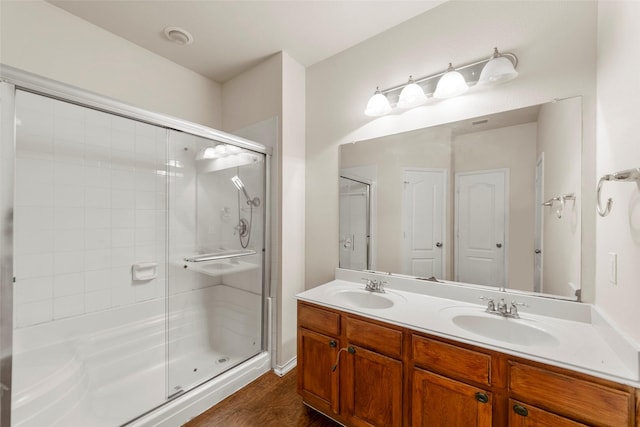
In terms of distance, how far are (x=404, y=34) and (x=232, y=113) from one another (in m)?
1.78

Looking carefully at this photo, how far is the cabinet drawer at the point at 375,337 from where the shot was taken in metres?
1.34

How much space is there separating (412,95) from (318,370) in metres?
1.92

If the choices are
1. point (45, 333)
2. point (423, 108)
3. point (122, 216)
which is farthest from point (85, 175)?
point (423, 108)

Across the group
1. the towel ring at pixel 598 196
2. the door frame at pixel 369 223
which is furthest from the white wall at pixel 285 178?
the towel ring at pixel 598 196

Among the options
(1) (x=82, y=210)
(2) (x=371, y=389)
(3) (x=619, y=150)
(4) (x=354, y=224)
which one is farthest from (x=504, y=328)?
(1) (x=82, y=210)

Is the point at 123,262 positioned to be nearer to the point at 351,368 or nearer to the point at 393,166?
the point at 351,368

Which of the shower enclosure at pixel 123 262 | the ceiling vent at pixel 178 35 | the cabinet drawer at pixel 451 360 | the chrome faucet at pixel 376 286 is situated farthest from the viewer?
the ceiling vent at pixel 178 35

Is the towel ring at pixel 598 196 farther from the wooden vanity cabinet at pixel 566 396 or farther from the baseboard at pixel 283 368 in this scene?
the baseboard at pixel 283 368

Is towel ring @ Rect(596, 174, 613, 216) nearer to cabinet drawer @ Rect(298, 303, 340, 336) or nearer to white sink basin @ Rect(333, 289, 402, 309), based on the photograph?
white sink basin @ Rect(333, 289, 402, 309)

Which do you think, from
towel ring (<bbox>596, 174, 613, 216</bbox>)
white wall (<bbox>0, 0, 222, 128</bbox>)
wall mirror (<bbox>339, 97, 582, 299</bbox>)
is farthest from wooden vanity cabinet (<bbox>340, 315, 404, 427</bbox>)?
white wall (<bbox>0, 0, 222, 128</bbox>)

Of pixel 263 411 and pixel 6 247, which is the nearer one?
pixel 6 247

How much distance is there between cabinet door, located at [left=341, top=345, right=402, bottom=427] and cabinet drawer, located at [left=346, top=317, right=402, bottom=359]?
0.03m

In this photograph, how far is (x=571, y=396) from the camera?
93cm

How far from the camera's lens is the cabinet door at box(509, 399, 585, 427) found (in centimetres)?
94
